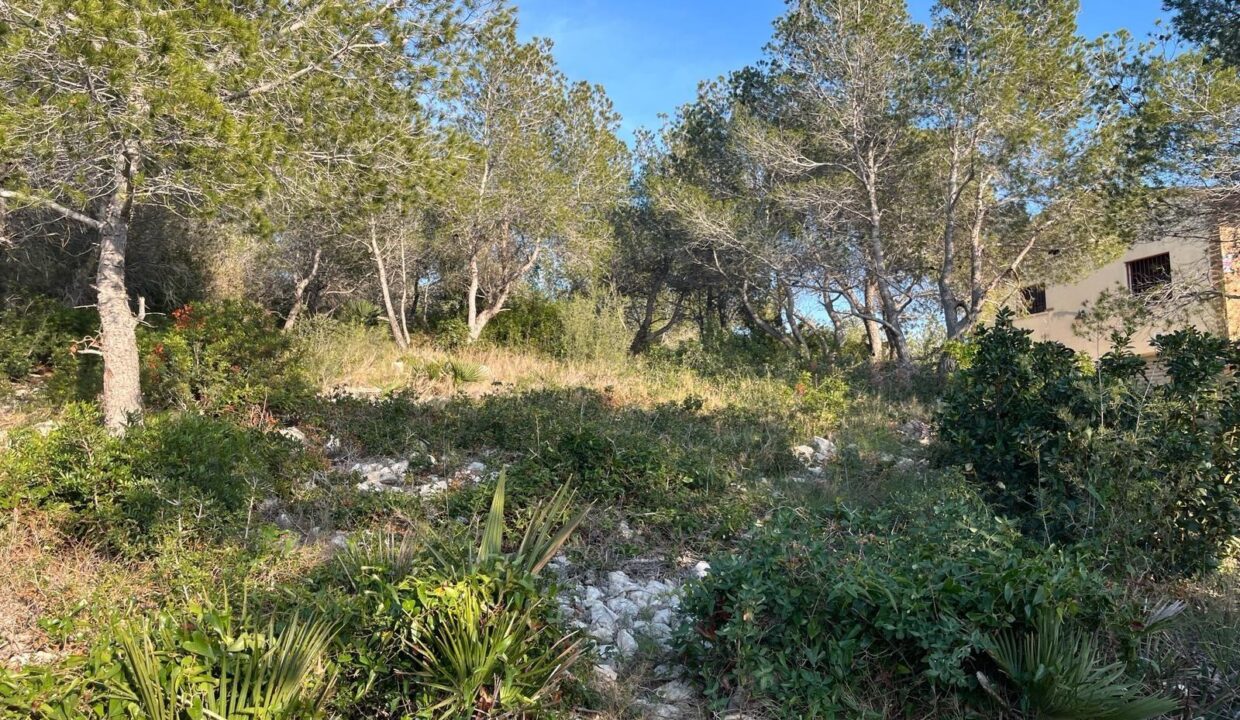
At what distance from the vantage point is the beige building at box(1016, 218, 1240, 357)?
29.2ft

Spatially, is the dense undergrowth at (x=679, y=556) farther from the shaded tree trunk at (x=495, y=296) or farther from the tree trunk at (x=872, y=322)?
the tree trunk at (x=872, y=322)

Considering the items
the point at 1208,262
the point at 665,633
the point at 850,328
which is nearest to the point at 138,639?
the point at 665,633

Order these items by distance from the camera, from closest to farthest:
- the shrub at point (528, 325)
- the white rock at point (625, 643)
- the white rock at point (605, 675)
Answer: the white rock at point (605, 675) → the white rock at point (625, 643) → the shrub at point (528, 325)

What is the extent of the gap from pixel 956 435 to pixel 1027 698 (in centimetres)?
249

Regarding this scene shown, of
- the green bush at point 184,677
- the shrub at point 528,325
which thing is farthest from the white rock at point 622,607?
the shrub at point 528,325

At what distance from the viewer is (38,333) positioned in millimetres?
8711

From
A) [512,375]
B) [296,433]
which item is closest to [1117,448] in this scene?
[296,433]

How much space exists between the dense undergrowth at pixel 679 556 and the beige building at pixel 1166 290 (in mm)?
1410

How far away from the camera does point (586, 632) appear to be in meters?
3.29

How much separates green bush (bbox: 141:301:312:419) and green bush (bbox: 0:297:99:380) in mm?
1397

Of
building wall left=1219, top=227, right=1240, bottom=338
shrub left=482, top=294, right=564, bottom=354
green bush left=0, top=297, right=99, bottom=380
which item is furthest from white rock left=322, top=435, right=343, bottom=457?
building wall left=1219, top=227, right=1240, bottom=338

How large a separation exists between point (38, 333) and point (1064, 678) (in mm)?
10376

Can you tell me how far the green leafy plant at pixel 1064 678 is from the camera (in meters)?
2.55

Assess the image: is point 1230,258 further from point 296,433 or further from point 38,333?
point 38,333
